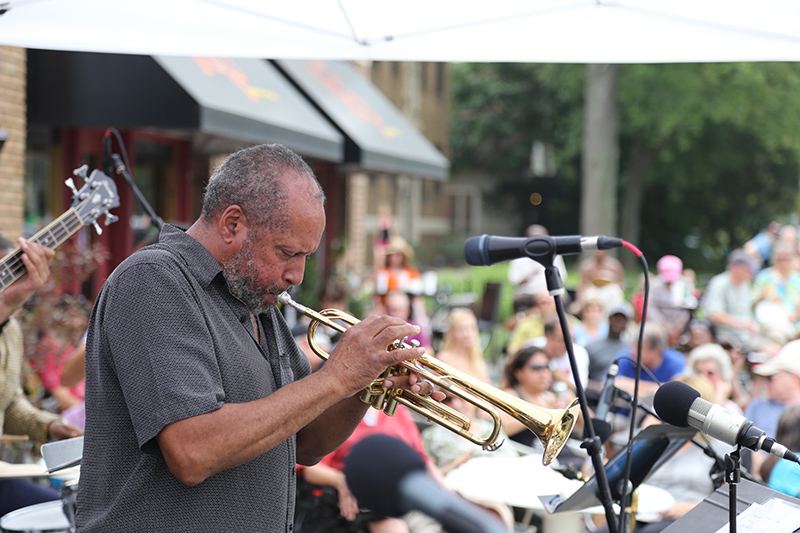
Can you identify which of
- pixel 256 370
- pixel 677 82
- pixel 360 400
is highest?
pixel 677 82

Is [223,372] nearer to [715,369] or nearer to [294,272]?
[294,272]

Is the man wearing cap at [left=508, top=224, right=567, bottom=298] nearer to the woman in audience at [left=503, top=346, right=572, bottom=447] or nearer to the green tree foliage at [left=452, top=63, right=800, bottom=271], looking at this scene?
the woman in audience at [left=503, top=346, right=572, bottom=447]

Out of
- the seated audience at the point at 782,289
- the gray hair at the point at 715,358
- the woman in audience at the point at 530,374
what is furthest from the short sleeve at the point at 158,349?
the seated audience at the point at 782,289

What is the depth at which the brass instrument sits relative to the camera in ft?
7.70

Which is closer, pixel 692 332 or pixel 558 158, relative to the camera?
pixel 692 332

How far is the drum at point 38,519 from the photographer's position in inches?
136

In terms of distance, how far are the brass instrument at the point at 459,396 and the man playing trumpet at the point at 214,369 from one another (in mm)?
245

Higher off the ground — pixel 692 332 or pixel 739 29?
pixel 739 29

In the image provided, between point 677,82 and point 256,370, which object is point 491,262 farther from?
point 677,82

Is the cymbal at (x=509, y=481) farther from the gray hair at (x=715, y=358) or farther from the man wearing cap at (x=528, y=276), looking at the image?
the man wearing cap at (x=528, y=276)

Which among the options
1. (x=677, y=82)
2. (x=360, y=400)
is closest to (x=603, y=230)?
(x=677, y=82)

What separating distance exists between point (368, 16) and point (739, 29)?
152 cm

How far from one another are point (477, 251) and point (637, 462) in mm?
1185

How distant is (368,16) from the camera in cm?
329
